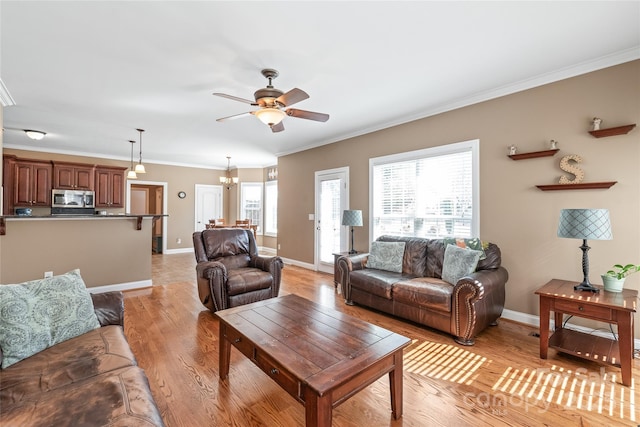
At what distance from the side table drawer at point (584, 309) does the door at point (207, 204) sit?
8.47 m

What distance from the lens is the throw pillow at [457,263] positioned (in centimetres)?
300

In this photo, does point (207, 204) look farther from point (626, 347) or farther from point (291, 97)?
point (626, 347)

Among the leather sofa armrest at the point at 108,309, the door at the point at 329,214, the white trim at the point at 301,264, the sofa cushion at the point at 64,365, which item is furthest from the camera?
the white trim at the point at 301,264

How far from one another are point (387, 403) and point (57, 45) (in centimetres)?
395

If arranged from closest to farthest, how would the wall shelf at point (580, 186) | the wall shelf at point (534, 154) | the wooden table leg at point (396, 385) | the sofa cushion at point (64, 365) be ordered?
1. the sofa cushion at point (64, 365)
2. the wooden table leg at point (396, 385)
3. the wall shelf at point (580, 186)
4. the wall shelf at point (534, 154)

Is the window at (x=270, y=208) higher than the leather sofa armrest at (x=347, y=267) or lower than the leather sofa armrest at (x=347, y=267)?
higher

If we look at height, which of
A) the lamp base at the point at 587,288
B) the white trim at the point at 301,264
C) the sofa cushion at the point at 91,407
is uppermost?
the lamp base at the point at 587,288

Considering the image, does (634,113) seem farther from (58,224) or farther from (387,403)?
(58,224)

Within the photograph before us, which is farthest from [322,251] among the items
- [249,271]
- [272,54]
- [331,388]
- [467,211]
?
[331,388]

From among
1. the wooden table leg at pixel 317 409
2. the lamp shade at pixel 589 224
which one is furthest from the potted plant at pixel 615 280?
the wooden table leg at pixel 317 409

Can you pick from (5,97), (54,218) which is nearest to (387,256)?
(54,218)

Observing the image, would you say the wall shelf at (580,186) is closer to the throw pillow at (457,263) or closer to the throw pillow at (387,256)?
the throw pillow at (457,263)

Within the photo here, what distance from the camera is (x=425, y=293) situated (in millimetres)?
2926

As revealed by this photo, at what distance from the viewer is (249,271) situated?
3627mm
